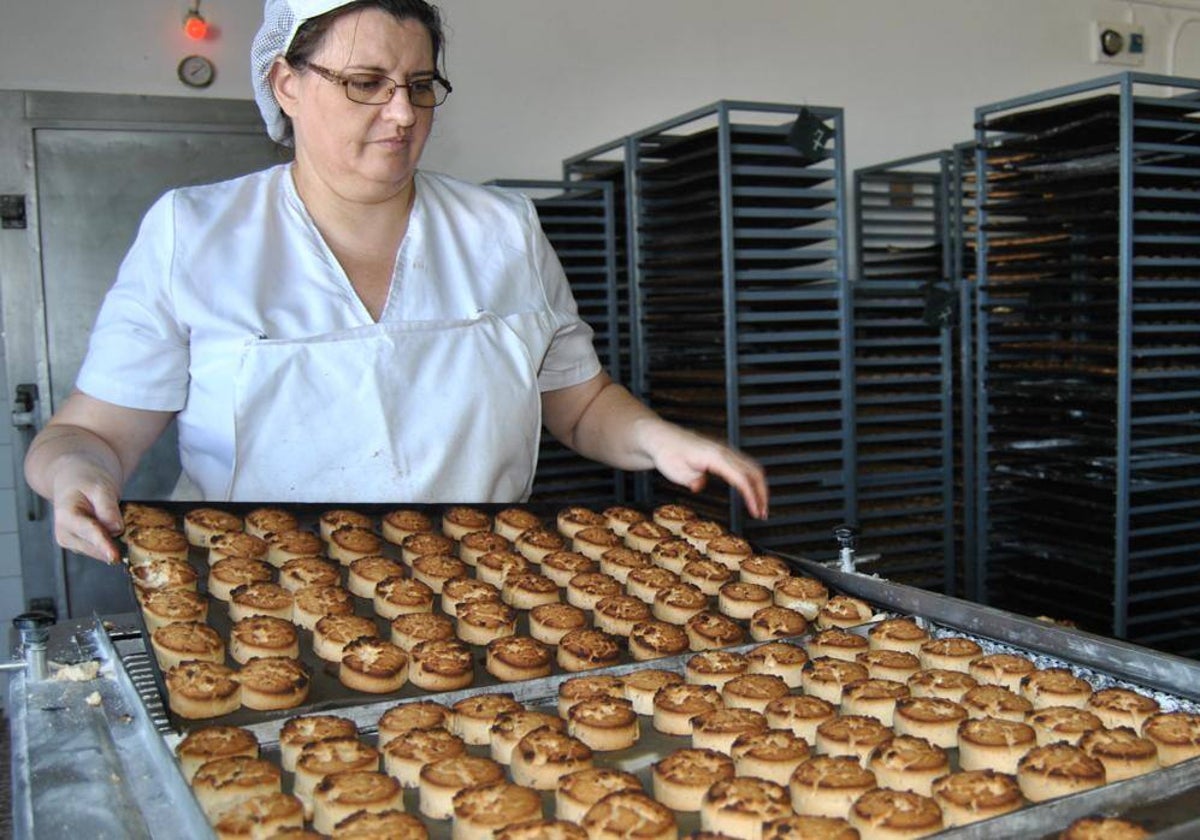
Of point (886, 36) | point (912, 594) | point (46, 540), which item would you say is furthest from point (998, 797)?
point (886, 36)

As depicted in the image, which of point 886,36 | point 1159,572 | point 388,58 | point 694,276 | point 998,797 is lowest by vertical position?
point 1159,572

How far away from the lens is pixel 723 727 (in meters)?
1.38

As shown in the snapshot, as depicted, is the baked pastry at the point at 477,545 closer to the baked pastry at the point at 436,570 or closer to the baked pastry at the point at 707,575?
the baked pastry at the point at 436,570

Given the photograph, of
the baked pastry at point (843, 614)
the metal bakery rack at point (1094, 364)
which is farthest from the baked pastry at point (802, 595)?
the metal bakery rack at point (1094, 364)

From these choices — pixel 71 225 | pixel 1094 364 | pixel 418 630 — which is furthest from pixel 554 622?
pixel 71 225

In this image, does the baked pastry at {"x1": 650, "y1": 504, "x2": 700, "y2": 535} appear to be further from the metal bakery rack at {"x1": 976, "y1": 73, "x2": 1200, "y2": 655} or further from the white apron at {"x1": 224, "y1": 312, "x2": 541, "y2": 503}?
the metal bakery rack at {"x1": 976, "y1": 73, "x2": 1200, "y2": 655}

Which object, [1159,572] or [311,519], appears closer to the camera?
[311,519]

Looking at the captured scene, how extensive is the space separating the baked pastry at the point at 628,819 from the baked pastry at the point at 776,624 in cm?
60

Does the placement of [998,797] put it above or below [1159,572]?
above

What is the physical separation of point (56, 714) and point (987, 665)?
4.00ft

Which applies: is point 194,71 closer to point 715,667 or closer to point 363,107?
point 363,107

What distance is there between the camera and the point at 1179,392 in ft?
12.6

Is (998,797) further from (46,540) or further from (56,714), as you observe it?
(46,540)

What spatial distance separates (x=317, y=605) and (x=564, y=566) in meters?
0.46
